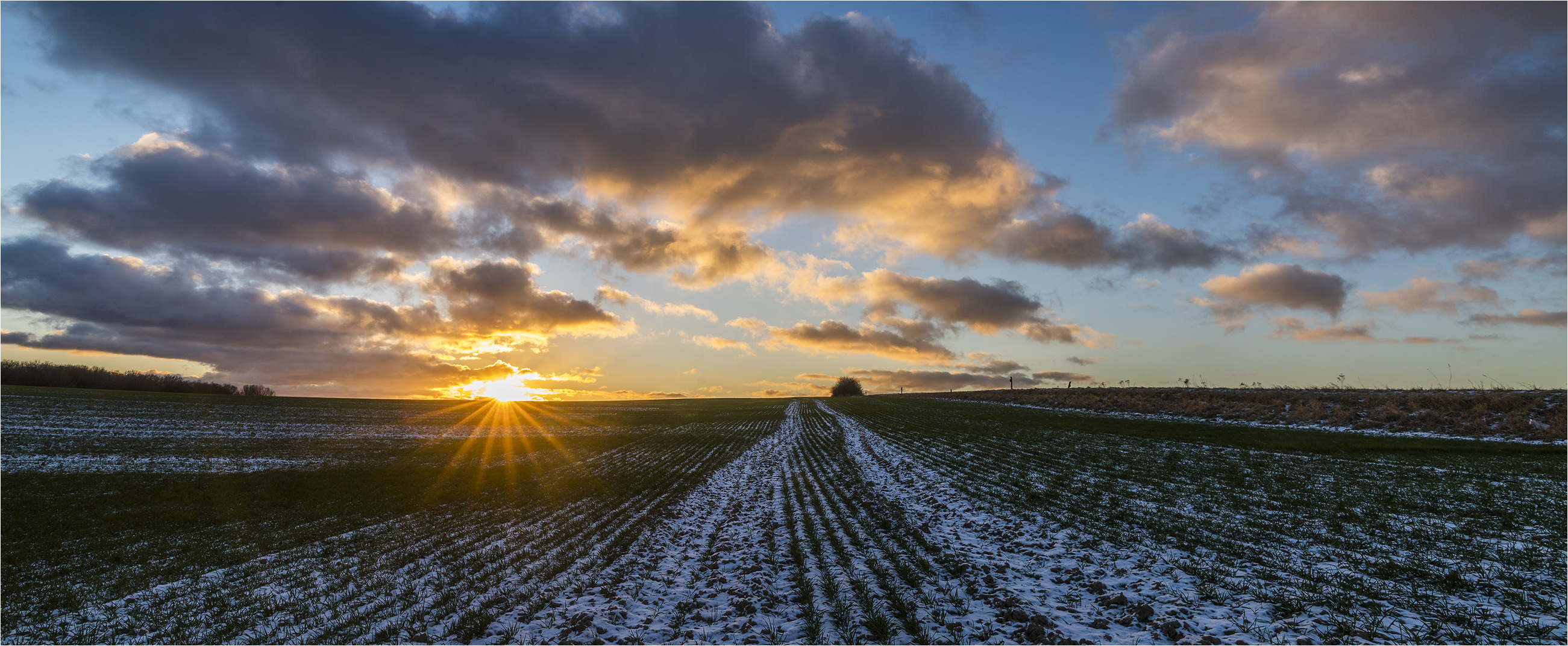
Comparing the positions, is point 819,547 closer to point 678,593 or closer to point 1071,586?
point 678,593

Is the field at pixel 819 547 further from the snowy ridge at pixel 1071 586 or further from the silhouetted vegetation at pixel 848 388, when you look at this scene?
the silhouetted vegetation at pixel 848 388

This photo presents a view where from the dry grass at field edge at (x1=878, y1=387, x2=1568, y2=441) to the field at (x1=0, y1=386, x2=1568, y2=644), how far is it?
7.93 metres

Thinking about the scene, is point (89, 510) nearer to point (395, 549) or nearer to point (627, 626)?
point (395, 549)

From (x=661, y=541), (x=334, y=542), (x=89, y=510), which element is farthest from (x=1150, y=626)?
(x=89, y=510)

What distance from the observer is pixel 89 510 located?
58.1 ft

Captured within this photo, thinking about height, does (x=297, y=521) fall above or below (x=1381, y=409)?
below

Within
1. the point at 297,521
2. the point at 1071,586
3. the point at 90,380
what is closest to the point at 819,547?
the point at 1071,586

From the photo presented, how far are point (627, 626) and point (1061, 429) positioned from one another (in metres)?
35.8

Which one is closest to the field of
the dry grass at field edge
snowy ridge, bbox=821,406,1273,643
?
snowy ridge, bbox=821,406,1273,643

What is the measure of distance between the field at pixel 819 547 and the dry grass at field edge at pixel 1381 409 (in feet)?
26.0

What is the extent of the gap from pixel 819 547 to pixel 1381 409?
48.9 metres

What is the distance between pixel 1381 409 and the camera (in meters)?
37.8

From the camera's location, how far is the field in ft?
26.8

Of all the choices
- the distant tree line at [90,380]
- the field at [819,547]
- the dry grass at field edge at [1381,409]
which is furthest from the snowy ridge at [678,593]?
the distant tree line at [90,380]
